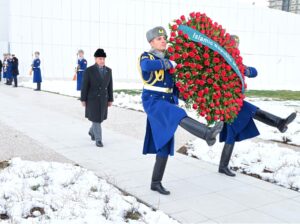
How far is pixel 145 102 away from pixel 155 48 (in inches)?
23.8

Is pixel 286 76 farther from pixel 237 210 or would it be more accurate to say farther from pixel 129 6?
pixel 237 210

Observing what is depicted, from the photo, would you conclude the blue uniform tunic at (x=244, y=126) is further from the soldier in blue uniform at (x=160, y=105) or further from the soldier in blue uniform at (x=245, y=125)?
the soldier in blue uniform at (x=160, y=105)

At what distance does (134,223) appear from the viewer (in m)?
3.66

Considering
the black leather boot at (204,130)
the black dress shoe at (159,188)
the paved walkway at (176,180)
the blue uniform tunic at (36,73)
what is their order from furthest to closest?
1. the blue uniform tunic at (36,73)
2. the black dress shoe at (159,188)
3. the paved walkway at (176,180)
4. the black leather boot at (204,130)

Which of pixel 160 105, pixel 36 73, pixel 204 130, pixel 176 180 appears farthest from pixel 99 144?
pixel 36 73

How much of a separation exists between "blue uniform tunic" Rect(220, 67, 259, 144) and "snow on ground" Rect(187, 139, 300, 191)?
63cm

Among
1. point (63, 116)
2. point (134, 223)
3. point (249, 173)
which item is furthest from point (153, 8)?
point (134, 223)

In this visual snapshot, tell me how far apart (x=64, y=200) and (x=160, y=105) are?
4.55 feet

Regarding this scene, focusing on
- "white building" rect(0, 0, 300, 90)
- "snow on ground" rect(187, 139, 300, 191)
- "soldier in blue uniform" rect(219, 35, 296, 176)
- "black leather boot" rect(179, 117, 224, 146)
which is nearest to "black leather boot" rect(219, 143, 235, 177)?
"soldier in blue uniform" rect(219, 35, 296, 176)

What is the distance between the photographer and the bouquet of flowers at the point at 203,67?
13.6ft

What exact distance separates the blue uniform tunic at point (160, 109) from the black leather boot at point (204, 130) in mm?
96

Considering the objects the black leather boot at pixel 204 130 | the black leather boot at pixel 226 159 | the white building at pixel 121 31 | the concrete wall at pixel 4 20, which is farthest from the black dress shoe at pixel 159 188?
the concrete wall at pixel 4 20

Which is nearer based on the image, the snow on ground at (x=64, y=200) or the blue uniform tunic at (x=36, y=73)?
the snow on ground at (x=64, y=200)

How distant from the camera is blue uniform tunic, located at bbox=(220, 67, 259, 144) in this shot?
16.4 ft
